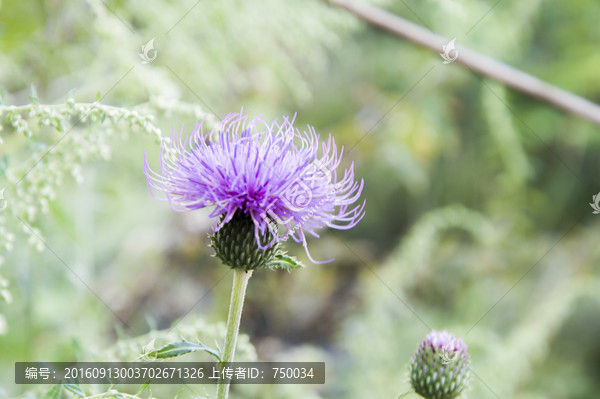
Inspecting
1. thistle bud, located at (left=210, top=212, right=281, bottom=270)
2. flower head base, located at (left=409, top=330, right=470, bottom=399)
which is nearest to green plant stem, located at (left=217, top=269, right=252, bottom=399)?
thistle bud, located at (left=210, top=212, right=281, bottom=270)

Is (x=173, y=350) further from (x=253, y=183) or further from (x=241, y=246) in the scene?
(x=253, y=183)

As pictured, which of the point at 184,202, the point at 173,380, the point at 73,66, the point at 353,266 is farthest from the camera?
the point at 353,266

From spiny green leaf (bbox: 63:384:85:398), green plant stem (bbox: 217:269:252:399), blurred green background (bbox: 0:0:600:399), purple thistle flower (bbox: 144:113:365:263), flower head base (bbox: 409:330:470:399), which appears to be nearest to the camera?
spiny green leaf (bbox: 63:384:85:398)

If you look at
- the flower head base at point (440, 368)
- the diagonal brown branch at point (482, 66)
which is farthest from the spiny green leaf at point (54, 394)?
the diagonal brown branch at point (482, 66)

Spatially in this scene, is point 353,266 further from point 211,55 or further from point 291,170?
point 291,170

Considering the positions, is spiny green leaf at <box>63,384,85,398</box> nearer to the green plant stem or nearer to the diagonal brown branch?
the green plant stem

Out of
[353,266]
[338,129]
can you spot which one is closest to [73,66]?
[338,129]

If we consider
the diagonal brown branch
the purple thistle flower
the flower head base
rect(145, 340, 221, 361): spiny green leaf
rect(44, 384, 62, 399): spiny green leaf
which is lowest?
rect(44, 384, 62, 399): spiny green leaf

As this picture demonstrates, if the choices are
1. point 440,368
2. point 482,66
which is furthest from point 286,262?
point 482,66
